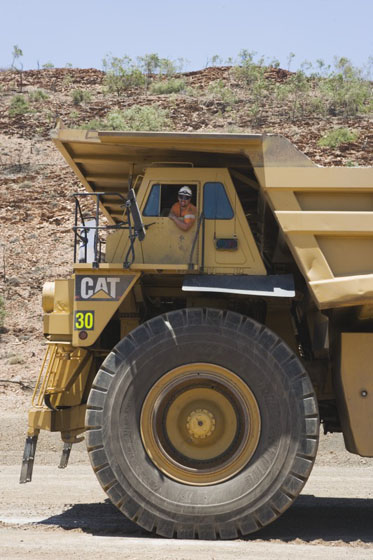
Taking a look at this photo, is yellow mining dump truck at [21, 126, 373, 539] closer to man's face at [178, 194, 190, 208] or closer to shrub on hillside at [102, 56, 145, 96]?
man's face at [178, 194, 190, 208]

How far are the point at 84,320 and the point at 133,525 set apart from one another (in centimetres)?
207

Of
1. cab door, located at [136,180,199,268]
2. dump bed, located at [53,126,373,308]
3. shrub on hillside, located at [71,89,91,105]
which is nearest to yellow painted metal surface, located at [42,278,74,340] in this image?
cab door, located at [136,180,199,268]

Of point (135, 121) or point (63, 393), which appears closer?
point (63, 393)

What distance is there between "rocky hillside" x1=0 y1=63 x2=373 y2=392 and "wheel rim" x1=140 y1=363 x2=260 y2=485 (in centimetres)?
1076

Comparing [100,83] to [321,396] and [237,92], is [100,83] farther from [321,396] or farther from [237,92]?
[321,396]

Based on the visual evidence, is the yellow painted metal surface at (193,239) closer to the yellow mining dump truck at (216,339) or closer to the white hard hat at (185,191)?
the yellow mining dump truck at (216,339)

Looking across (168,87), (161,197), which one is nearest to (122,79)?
(168,87)

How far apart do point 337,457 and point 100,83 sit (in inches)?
992

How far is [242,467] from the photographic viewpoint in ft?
24.4

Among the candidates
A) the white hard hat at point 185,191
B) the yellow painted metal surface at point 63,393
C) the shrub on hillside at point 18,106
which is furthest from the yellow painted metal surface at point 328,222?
the shrub on hillside at point 18,106

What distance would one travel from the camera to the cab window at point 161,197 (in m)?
8.10

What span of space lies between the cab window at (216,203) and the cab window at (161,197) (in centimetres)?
14

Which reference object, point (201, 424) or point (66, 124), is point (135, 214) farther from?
point (66, 124)

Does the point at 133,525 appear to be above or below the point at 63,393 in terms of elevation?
below
